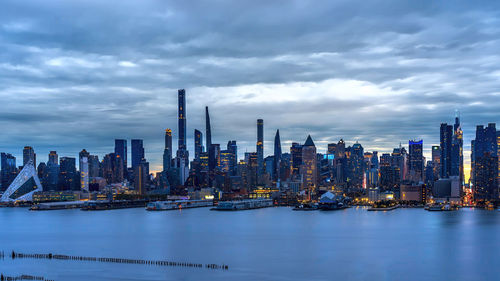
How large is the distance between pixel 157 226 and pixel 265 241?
3084cm

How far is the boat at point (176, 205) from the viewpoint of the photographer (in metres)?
161

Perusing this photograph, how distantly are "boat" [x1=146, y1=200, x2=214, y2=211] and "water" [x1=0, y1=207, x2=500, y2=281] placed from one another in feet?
181

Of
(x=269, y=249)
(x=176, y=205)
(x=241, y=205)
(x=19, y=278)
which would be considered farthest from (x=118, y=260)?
(x=176, y=205)

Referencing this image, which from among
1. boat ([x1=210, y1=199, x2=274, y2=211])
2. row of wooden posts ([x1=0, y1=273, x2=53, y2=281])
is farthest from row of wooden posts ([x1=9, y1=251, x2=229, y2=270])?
boat ([x1=210, y1=199, x2=274, y2=211])

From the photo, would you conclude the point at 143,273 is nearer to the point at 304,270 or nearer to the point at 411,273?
the point at 304,270

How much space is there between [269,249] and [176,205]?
107753mm

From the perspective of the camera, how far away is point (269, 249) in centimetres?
6862

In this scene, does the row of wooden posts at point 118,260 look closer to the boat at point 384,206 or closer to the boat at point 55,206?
the boat at point 55,206

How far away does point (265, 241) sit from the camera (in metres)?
77.1

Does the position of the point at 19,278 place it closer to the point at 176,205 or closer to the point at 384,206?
the point at 176,205

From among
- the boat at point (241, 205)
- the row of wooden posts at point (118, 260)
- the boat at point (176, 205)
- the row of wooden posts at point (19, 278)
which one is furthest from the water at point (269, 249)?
the boat at point (241, 205)

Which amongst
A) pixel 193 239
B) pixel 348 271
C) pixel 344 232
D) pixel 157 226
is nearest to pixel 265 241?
pixel 193 239

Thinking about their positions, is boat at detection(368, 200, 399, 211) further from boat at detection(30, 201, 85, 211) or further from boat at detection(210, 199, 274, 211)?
boat at detection(30, 201, 85, 211)

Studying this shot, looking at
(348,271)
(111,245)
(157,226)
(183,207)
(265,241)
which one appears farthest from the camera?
(183,207)
